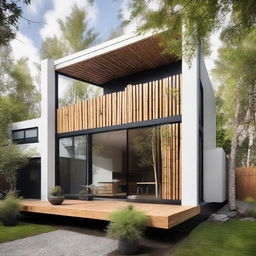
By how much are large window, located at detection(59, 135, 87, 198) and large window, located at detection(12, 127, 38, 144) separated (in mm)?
1492

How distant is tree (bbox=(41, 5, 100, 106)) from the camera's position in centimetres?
1766

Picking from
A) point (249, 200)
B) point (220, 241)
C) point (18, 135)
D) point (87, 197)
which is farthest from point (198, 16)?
point (18, 135)

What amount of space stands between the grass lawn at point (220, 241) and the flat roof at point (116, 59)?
5.19 metres

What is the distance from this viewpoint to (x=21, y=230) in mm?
6898

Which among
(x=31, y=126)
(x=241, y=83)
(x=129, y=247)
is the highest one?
(x=241, y=83)

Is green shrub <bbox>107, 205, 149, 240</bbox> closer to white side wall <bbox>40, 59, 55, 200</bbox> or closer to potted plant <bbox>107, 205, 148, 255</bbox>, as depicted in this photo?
potted plant <bbox>107, 205, 148, 255</bbox>

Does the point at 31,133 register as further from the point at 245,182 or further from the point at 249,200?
the point at 245,182

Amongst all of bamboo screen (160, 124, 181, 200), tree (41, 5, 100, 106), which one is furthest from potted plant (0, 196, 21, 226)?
tree (41, 5, 100, 106)

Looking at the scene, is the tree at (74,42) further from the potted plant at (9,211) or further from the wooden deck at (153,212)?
the potted plant at (9,211)

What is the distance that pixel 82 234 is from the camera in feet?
21.2

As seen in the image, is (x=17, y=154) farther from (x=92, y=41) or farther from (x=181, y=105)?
(x=92, y=41)

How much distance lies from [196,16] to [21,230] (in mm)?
6336

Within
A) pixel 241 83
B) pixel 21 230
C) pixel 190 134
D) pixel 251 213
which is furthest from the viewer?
pixel 241 83

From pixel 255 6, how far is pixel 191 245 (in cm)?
442
